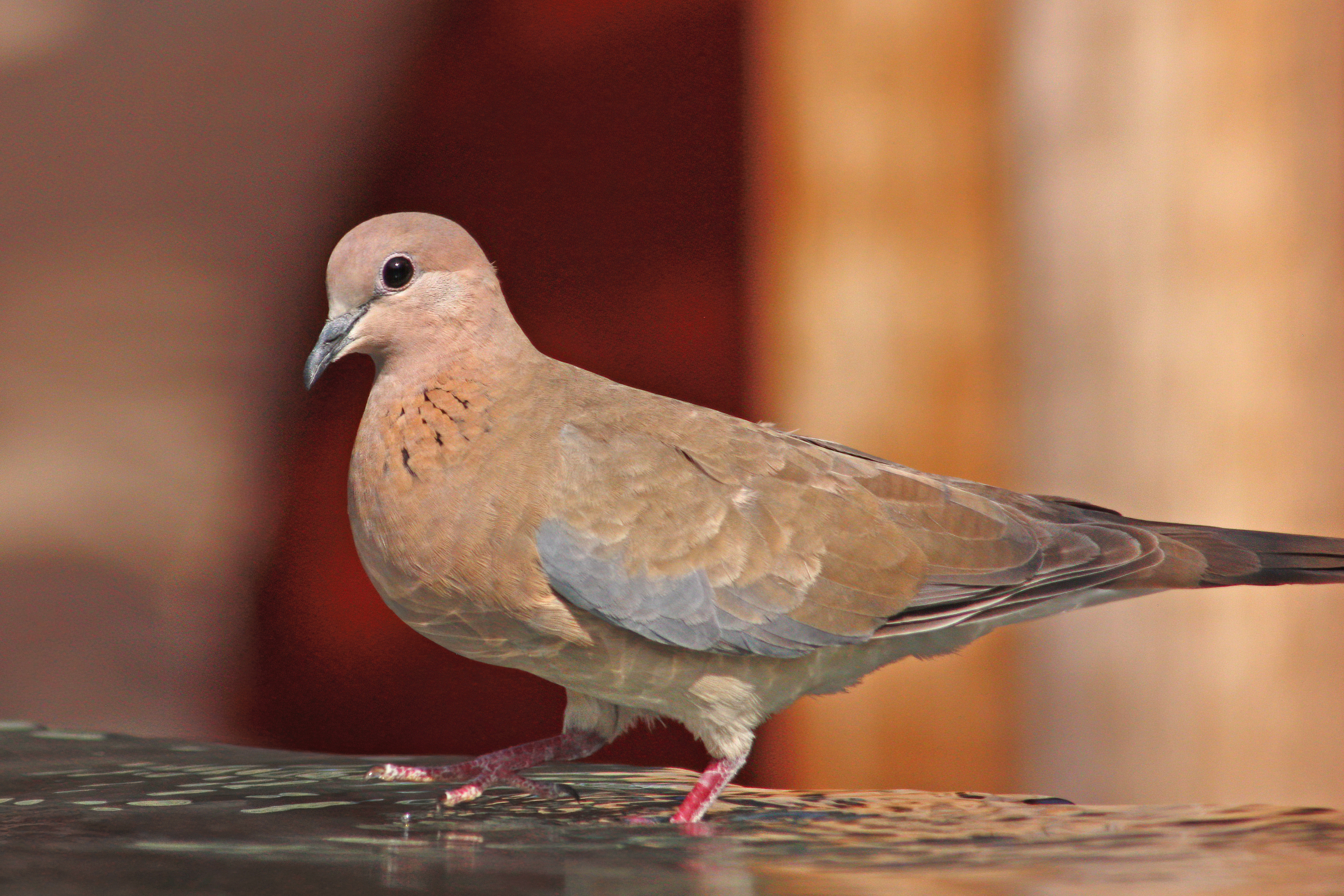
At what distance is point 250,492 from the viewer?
2754mm

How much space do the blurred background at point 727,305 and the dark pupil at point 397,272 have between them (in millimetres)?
1051

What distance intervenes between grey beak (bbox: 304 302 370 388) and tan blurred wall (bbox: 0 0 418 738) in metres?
1.42

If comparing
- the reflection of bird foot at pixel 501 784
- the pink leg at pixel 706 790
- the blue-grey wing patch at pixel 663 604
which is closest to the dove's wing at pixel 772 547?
the blue-grey wing patch at pixel 663 604

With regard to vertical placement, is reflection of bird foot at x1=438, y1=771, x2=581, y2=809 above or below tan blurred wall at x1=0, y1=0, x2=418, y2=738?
below

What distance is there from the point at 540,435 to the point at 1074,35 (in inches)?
49.5

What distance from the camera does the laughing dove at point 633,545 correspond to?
4.33 feet

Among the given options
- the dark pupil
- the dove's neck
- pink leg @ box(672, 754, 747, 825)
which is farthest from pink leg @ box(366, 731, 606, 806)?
the dark pupil

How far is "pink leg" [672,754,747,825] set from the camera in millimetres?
1293

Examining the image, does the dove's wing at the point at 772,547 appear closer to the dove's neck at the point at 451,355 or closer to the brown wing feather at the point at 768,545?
the brown wing feather at the point at 768,545

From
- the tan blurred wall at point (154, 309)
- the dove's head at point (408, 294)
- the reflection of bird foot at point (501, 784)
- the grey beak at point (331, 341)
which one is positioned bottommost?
the reflection of bird foot at point (501, 784)

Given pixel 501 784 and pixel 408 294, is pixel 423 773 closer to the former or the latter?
pixel 501 784

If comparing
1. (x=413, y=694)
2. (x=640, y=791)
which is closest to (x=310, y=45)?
(x=413, y=694)

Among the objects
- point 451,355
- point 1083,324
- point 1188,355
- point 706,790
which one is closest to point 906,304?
point 1083,324

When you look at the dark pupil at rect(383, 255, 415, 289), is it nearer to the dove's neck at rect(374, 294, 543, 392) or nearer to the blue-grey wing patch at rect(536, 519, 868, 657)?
the dove's neck at rect(374, 294, 543, 392)
